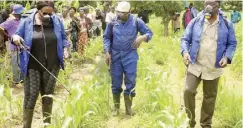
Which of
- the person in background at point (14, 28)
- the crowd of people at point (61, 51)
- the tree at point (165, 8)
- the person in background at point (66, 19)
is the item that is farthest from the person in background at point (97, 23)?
the crowd of people at point (61, 51)

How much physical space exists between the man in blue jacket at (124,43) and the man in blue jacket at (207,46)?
38.4 inches

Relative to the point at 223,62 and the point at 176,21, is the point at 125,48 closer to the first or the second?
the point at 223,62

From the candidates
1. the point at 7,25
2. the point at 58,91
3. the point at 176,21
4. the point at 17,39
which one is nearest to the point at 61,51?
the point at 17,39

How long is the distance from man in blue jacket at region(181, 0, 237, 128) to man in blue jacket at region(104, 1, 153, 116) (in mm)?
975

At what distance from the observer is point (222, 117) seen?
5395mm

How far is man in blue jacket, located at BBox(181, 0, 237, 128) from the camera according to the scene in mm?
4684

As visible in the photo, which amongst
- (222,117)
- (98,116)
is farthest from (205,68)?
(98,116)

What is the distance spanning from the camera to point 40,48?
4.62 meters

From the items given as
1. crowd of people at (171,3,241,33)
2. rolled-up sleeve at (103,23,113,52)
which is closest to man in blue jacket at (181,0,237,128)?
rolled-up sleeve at (103,23,113,52)

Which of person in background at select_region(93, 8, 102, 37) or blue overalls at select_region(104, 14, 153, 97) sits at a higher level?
blue overalls at select_region(104, 14, 153, 97)

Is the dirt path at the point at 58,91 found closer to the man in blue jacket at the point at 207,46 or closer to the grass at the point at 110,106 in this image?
the grass at the point at 110,106

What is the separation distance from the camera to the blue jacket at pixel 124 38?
564 centimetres

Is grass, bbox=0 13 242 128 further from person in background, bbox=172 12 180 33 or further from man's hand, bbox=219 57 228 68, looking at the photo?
person in background, bbox=172 12 180 33

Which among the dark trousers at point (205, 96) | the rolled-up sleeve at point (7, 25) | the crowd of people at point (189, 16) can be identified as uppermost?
the rolled-up sleeve at point (7, 25)
